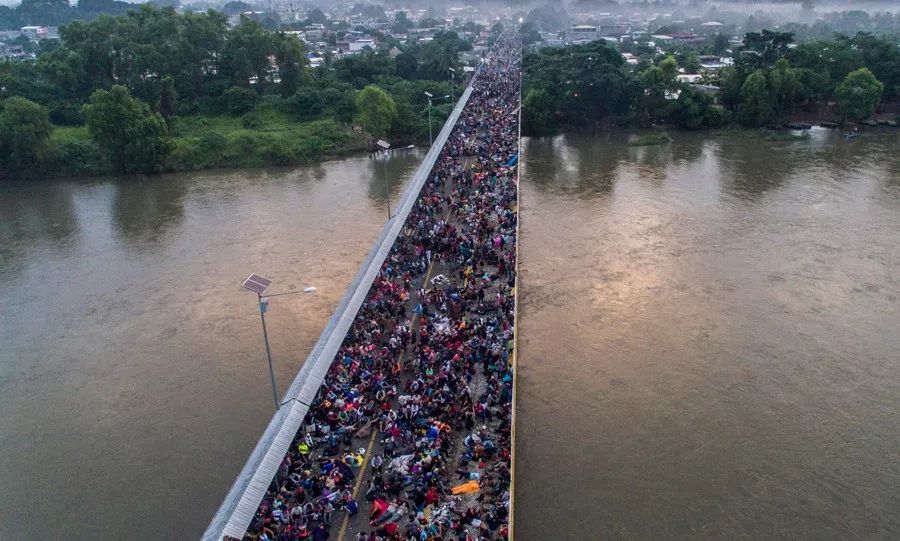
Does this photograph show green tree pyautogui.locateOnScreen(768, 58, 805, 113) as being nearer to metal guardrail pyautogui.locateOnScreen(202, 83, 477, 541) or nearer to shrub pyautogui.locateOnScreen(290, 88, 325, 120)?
shrub pyautogui.locateOnScreen(290, 88, 325, 120)

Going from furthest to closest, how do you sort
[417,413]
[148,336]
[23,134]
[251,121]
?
[251,121] → [23,134] → [148,336] → [417,413]

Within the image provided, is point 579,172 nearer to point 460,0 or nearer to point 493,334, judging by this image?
point 493,334

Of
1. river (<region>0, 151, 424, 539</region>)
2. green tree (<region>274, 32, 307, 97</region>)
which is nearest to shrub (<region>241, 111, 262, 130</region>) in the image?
green tree (<region>274, 32, 307, 97</region>)

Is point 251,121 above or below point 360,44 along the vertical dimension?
below

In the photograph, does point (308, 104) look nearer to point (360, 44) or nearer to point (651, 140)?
point (651, 140)

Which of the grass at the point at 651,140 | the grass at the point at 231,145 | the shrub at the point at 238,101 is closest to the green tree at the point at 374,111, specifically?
the grass at the point at 231,145

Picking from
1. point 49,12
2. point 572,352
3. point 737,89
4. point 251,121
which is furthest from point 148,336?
point 49,12
